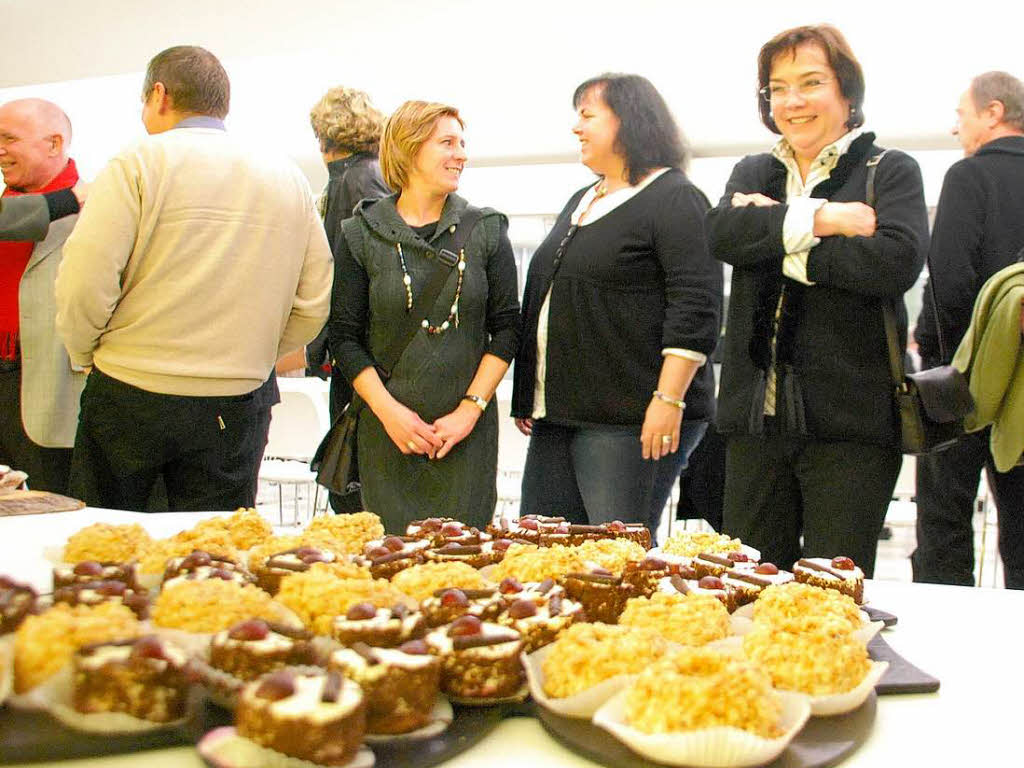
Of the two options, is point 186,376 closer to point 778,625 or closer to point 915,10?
point 778,625

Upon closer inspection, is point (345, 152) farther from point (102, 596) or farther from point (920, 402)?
point (102, 596)

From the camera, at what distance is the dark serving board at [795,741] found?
84 cm

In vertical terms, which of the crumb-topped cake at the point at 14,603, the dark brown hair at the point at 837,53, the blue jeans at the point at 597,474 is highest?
the dark brown hair at the point at 837,53

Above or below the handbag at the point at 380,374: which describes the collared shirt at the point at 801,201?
above

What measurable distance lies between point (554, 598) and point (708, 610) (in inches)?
6.7

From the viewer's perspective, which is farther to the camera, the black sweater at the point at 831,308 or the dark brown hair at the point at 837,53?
the dark brown hair at the point at 837,53

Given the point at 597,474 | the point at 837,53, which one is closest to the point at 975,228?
the point at 837,53

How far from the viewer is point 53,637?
88cm

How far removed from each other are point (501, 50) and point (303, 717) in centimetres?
497

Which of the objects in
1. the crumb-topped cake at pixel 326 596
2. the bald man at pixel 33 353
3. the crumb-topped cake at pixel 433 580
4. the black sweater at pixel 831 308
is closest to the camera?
the crumb-topped cake at pixel 326 596

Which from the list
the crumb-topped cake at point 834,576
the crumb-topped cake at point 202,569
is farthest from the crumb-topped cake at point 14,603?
the crumb-topped cake at point 834,576

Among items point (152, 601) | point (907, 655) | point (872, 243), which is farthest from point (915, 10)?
point (152, 601)

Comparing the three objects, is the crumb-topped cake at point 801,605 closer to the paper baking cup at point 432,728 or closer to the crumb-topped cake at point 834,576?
the crumb-topped cake at point 834,576

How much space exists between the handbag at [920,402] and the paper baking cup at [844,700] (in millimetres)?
890
